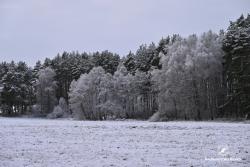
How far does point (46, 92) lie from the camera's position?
106688 mm

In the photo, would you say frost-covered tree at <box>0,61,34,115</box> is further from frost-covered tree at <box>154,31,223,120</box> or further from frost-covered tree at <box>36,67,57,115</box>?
frost-covered tree at <box>154,31,223,120</box>

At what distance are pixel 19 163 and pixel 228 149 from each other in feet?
34.2

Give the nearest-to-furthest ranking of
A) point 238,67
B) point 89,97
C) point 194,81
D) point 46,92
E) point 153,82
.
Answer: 1. point 238,67
2. point 194,81
3. point 153,82
4. point 89,97
5. point 46,92

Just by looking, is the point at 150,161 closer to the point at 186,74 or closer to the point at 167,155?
the point at 167,155

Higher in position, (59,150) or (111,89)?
(111,89)

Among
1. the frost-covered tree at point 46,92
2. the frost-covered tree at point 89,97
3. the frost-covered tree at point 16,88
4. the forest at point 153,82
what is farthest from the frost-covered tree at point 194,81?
the frost-covered tree at point 16,88

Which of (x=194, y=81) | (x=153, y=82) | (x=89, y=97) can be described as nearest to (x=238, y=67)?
(x=194, y=81)

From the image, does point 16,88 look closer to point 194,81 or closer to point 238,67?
point 194,81

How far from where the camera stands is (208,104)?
62.7 metres

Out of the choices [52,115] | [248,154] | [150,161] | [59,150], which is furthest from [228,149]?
[52,115]

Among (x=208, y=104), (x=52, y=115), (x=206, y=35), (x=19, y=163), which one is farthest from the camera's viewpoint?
(x=52, y=115)

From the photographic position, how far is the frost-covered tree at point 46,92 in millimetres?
106438

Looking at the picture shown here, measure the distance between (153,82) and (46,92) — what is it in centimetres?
4205

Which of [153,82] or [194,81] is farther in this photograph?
[153,82]
